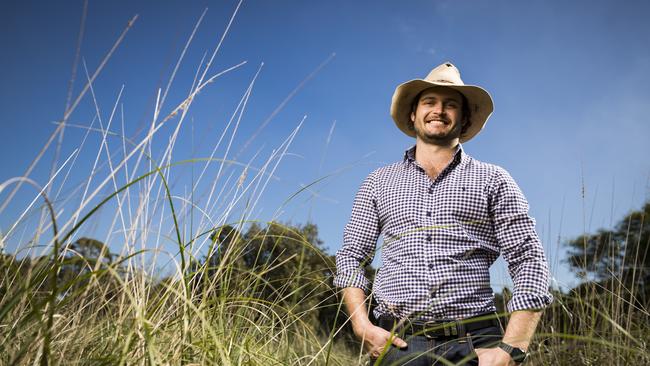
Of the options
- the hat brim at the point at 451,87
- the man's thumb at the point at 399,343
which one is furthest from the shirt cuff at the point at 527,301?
the hat brim at the point at 451,87

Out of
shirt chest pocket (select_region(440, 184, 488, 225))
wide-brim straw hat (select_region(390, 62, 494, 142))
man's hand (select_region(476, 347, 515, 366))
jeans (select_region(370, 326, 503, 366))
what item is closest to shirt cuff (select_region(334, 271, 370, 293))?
jeans (select_region(370, 326, 503, 366))

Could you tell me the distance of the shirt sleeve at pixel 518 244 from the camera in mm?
2297

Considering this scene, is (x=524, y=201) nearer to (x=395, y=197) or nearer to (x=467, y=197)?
(x=467, y=197)

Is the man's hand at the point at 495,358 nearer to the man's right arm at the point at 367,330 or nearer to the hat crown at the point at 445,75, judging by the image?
the man's right arm at the point at 367,330

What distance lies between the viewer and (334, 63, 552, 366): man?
2.21m

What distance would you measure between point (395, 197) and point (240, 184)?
0.86 meters

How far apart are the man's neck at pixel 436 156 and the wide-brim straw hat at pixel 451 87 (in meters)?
0.34

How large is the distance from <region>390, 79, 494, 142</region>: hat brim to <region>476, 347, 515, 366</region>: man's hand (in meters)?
1.40

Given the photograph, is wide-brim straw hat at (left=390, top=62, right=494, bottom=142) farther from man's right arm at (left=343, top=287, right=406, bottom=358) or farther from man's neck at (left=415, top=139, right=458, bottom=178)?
man's right arm at (left=343, top=287, right=406, bottom=358)

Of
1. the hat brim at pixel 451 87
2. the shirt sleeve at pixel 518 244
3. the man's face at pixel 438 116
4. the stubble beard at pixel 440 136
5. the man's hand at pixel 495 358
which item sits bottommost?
the man's hand at pixel 495 358

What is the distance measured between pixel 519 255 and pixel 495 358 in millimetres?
565

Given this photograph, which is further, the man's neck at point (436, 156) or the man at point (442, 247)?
the man's neck at point (436, 156)

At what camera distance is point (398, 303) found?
7.78ft

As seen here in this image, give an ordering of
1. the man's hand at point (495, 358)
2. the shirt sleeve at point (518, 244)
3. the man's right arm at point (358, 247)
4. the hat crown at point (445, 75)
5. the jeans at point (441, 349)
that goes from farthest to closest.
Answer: the hat crown at point (445, 75) < the man's right arm at point (358, 247) < the shirt sleeve at point (518, 244) < the jeans at point (441, 349) < the man's hand at point (495, 358)
